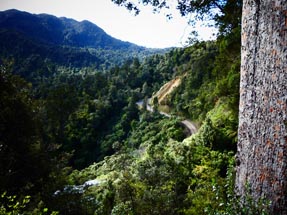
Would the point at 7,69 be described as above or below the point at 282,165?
above

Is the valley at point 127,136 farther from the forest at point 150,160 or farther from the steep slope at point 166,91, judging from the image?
the steep slope at point 166,91

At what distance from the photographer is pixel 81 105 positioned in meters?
42.7

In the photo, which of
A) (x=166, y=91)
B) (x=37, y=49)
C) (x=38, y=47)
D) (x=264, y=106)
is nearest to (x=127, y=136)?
(x=166, y=91)

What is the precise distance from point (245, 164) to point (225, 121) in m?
12.8

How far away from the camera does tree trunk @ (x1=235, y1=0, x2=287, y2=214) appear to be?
225cm

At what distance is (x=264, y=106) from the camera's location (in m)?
2.35

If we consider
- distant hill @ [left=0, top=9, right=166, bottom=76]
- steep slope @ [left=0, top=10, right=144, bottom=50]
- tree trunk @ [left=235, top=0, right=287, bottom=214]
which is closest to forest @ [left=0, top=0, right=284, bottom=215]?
tree trunk @ [left=235, top=0, right=287, bottom=214]

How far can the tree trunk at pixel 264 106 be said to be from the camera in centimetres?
225

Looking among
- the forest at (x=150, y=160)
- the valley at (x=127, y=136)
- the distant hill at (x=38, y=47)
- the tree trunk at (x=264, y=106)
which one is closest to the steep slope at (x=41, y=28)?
the distant hill at (x=38, y=47)

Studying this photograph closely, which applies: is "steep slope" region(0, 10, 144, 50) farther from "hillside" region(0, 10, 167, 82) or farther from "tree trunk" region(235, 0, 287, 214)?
"tree trunk" region(235, 0, 287, 214)

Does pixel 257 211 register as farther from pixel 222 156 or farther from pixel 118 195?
pixel 222 156

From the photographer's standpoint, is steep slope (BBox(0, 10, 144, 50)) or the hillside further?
steep slope (BBox(0, 10, 144, 50))

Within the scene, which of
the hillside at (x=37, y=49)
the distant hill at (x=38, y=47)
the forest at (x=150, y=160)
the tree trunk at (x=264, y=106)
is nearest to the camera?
the tree trunk at (x=264, y=106)

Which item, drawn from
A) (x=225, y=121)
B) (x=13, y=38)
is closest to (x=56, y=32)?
(x=13, y=38)
